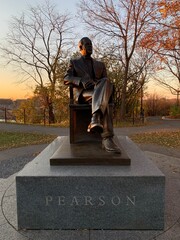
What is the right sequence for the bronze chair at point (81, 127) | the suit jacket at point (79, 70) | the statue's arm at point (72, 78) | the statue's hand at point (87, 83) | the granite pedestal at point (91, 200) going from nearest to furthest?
the granite pedestal at point (91, 200), the statue's hand at point (87, 83), the statue's arm at point (72, 78), the suit jacket at point (79, 70), the bronze chair at point (81, 127)

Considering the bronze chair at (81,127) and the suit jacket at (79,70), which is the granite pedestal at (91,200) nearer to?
the bronze chair at (81,127)

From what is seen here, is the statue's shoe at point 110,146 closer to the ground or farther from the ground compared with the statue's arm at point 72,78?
closer to the ground

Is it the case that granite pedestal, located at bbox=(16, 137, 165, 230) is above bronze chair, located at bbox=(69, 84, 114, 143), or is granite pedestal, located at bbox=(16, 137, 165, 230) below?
below

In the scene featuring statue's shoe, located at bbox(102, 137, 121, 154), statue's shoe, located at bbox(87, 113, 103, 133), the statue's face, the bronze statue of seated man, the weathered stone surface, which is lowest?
the weathered stone surface

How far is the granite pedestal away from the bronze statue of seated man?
0.64 metres

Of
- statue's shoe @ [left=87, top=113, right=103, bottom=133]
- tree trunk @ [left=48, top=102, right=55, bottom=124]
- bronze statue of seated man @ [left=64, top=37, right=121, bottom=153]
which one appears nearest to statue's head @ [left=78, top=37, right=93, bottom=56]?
bronze statue of seated man @ [left=64, top=37, right=121, bottom=153]

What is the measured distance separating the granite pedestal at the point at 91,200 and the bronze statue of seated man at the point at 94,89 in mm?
636

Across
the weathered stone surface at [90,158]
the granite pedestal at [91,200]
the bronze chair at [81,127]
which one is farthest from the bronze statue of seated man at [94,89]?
the granite pedestal at [91,200]

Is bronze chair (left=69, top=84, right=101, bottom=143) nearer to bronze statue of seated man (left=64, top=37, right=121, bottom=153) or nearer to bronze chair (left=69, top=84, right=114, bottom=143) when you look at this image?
bronze chair (left=69, top=84, right=114, bottom=143)

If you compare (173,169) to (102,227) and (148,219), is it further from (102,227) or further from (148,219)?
(102,227)

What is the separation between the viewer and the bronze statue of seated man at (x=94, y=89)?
292cm

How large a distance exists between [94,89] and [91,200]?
1544 millimetres

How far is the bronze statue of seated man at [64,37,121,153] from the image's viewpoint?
2.92 metres

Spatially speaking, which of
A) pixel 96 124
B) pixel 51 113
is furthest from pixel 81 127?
pixel 51 113
